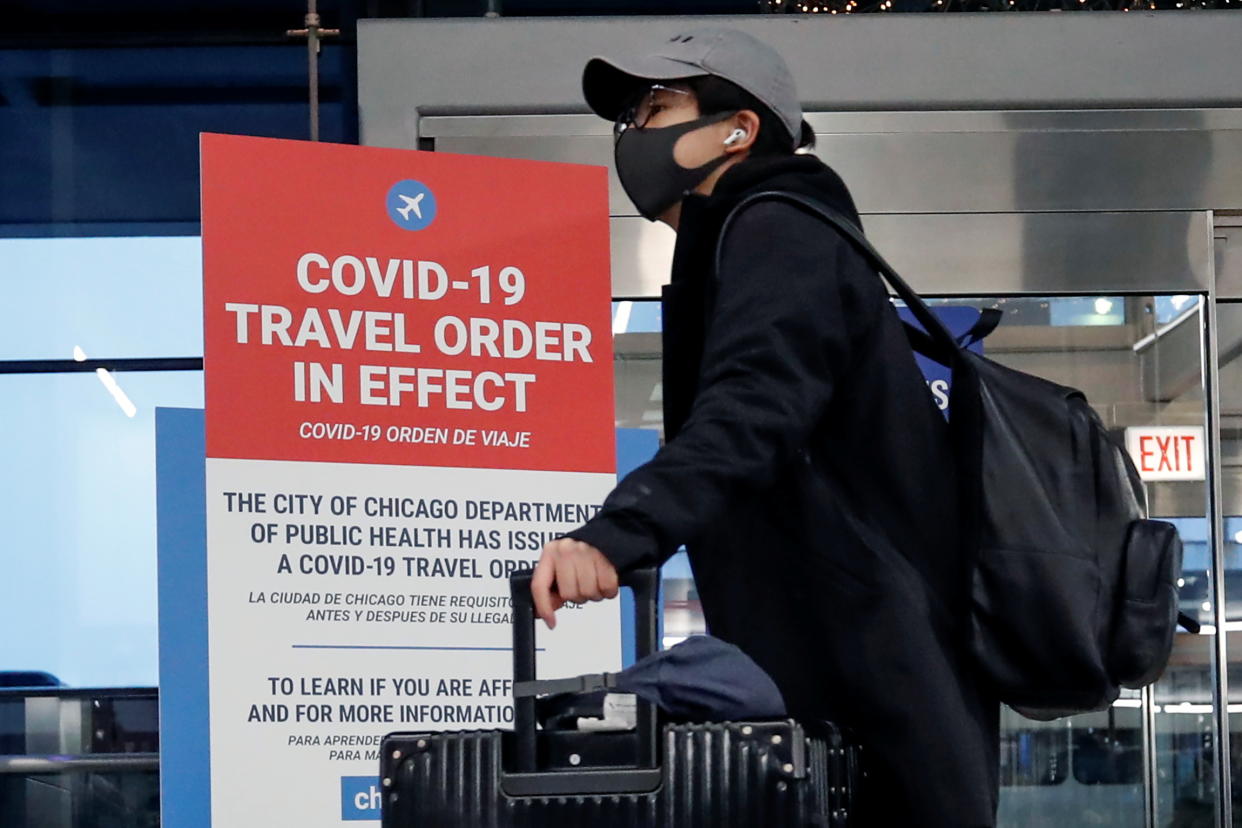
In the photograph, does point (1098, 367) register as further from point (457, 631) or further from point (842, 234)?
point (842, 234)

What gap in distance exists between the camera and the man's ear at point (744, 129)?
2.62m

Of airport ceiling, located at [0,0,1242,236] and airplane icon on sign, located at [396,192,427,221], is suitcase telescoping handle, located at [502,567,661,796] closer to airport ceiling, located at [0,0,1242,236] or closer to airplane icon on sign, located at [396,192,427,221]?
airplane icon on sign, located at [396,192,427,221]

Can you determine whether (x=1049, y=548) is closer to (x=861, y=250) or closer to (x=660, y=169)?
(x=861, y=250)

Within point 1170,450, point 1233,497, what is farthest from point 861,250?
point 1233,497

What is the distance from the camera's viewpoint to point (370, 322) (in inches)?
147

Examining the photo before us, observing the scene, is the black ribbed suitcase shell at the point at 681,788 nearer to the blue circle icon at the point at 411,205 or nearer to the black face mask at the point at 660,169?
the black face mask at the point at 660,169

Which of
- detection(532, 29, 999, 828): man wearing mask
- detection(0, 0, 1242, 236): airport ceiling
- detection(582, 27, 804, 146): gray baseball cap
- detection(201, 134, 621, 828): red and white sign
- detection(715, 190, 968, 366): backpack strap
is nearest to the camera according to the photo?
detection(532, 29, 999, 828): man wearing mask

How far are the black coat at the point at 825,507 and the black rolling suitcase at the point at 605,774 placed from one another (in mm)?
228

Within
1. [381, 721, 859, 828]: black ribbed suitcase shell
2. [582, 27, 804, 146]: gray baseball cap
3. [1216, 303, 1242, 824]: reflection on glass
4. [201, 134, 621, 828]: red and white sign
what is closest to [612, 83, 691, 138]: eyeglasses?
[582, 27, 804, 146]: gray baseball cap

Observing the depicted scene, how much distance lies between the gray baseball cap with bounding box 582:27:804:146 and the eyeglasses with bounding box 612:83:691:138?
0.02 m

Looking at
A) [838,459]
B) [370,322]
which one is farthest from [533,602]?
[370,322]

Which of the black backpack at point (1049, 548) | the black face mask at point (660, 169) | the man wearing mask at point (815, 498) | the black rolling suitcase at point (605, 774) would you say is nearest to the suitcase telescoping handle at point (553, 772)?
the black rolling suitcase at point (605, 774)

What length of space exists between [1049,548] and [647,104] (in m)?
0.87

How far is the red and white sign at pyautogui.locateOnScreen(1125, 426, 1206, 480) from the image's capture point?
530 cm
